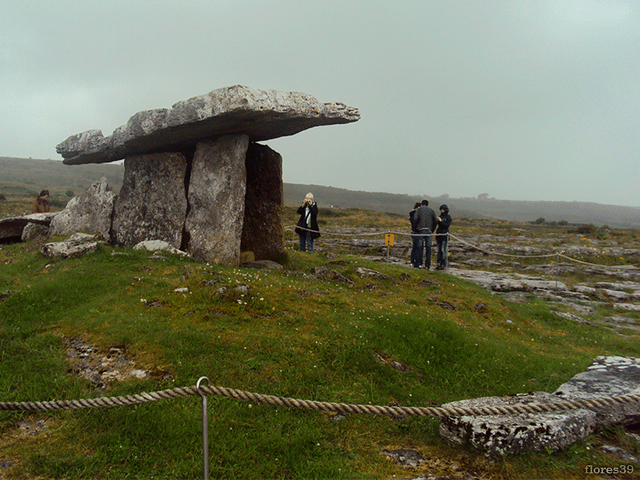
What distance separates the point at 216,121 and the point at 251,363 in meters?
7.35

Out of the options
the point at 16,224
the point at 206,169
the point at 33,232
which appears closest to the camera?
the point at 206,169

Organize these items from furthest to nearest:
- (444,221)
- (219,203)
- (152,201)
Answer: (444,221) → (152,201) → (219,203)

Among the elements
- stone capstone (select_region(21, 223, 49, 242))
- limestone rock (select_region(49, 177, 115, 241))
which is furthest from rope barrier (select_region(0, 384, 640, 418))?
stone capstone (select_region(21, 223, 49, 242))

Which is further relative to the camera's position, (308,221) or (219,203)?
(308,221)

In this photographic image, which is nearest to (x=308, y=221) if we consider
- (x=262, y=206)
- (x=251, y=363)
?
(x=262, y=206)

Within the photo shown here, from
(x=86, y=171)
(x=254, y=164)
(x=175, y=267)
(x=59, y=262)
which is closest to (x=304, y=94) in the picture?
(x=254, y=164)

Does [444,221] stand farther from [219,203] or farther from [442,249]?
[219,203]

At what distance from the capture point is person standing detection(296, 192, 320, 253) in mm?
17594

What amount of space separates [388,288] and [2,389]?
1001 centimetres

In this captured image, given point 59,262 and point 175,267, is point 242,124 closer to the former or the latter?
point 175,267

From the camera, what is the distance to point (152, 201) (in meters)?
13.5

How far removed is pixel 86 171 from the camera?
121375 mm

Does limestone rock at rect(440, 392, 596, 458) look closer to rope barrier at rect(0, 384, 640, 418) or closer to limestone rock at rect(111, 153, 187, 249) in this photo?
rope barrier at rect(0, 384, 640, 418)

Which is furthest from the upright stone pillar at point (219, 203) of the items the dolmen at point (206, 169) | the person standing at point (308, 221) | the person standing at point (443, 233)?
the person standing at point (443, 233)
